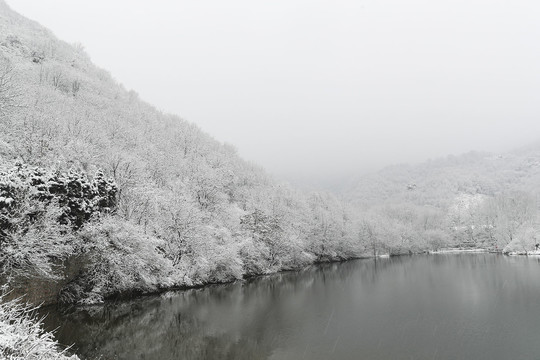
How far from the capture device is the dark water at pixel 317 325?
19.8 meters

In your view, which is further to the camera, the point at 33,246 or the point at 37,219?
the point at 37,219

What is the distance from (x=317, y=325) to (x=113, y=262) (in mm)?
19364

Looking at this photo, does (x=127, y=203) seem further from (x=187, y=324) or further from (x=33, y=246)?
(x=187, y=324)

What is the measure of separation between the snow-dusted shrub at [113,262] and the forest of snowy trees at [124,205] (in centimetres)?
13

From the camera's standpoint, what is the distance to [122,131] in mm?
67562

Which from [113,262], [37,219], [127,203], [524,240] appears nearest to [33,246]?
[37,219]

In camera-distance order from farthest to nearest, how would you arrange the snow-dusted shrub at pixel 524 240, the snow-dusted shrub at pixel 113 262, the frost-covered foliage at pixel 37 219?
the snow-dusted shrub at pixel 524 240 < the snow-dusted shrub at pixel 113 262 < the frost-covered foliage at pixel 37 219

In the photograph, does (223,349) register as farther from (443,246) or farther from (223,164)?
(443,246)

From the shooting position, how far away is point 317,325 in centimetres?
2608

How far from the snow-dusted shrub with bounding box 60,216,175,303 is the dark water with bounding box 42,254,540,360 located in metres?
2.24

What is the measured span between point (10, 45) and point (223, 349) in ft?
325

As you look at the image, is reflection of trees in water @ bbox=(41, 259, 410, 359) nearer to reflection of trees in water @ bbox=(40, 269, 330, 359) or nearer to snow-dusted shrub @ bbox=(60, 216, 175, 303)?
reflection of trees in water @ bbox=(40, 269, 330, 359)

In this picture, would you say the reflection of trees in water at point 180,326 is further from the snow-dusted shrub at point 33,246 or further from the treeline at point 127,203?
the treeline at point 127,203

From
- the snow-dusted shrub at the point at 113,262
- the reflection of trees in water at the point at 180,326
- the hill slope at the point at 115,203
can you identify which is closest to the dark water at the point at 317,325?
the reflection of trees in water at the point at 180,326
